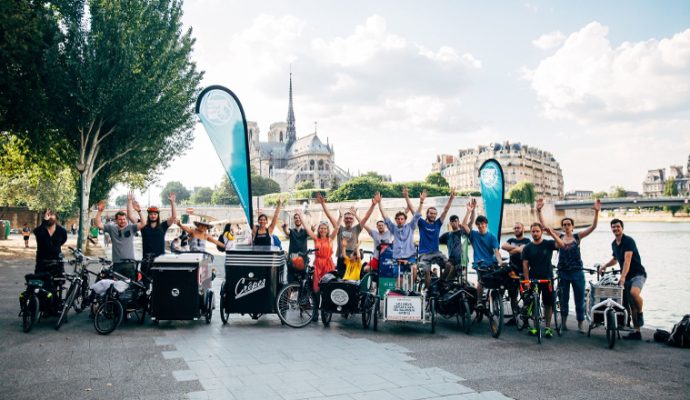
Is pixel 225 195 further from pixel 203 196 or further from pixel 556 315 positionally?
pixel 556 315

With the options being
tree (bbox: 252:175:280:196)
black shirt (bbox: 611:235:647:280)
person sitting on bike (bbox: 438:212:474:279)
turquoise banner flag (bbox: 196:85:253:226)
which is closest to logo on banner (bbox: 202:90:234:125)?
turquoise banner flag (bbox: 196:85:253:226)

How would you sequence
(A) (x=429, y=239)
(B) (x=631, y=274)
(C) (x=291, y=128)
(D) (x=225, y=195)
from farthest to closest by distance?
(C) (x=291, y=128)
(D) (x=225, y=195)
(A) (x=429, y=239)
(B) (x=631, y=274)

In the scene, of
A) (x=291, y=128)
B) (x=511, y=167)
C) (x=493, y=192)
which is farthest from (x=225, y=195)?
(x=493, y=192)

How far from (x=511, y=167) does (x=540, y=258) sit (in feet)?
418

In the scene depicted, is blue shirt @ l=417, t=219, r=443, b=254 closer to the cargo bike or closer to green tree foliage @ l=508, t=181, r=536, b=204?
the cargo bike

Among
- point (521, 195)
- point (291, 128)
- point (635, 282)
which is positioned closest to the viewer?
point (635, 282)

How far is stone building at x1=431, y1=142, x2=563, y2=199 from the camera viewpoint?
13038 cm

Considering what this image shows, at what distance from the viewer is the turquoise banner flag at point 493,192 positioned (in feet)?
39.2

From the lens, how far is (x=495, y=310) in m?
8.48

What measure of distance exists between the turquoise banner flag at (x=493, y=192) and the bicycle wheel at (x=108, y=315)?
302 inches

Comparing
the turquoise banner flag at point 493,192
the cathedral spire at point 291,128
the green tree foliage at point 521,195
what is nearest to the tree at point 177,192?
the cathedral spire at point 291,128

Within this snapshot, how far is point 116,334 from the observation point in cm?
811

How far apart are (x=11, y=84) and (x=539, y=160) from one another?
5457 inches

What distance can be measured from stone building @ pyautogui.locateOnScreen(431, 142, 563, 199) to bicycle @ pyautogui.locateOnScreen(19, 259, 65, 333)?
11708 centimetres
